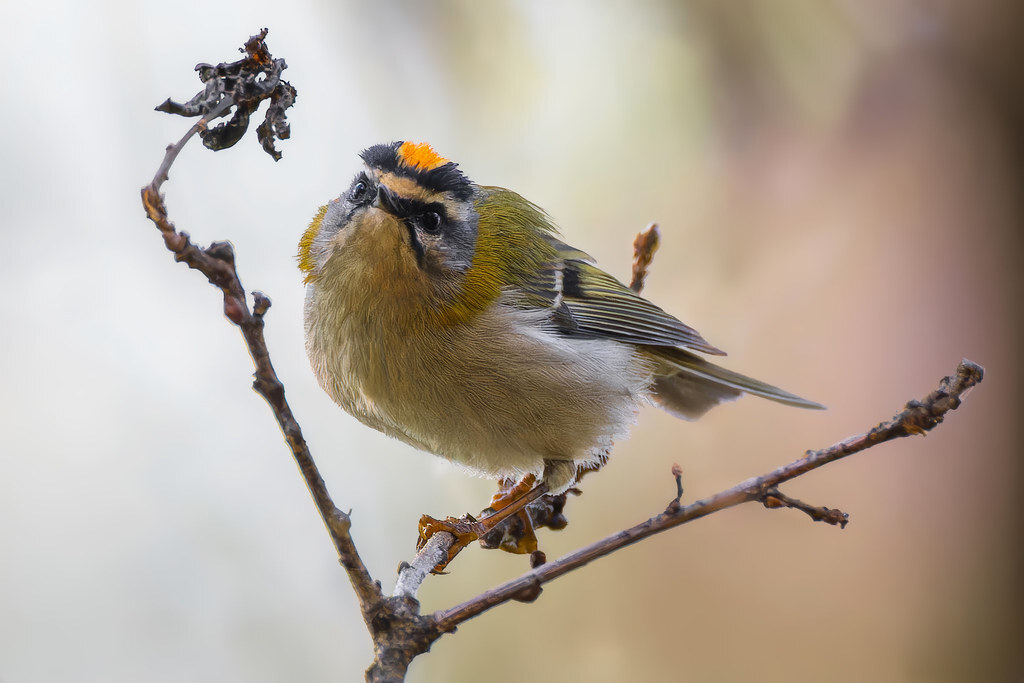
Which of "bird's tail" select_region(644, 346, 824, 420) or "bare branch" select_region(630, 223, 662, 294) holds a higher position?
"bare branch" select_region(630, 223, 662, 294)

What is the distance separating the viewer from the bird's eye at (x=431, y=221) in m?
1.91

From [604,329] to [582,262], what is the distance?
0.92 ft

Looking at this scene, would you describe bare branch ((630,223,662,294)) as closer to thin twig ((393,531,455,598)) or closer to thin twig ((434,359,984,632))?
thin twig ((393,531,455,598))

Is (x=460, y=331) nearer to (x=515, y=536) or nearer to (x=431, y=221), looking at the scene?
(x=431, y=221)

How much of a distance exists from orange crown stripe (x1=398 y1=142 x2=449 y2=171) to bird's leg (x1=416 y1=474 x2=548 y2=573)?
31.0 inches

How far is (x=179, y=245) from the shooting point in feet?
3.06

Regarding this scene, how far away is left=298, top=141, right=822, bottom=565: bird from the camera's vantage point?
1.88 m

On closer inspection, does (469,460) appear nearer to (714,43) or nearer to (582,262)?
(582,262)

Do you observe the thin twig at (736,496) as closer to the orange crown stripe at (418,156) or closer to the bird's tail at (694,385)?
the orange crown stripe at (418,156)

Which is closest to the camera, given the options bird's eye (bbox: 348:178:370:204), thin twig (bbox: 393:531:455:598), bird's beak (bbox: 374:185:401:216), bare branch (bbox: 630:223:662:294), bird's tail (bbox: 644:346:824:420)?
thin twig (bbox: 393:531:455:598)

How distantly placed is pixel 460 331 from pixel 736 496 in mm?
857

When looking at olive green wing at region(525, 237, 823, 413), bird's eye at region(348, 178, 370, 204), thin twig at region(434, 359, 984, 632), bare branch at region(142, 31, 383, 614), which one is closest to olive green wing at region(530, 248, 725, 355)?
olive green wing at region(525, 237, 823, 413)

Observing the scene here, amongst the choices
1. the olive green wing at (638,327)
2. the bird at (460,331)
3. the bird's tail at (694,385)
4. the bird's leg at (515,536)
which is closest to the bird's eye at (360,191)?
the bird at (460,331)

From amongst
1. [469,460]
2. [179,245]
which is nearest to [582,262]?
[469,460]
